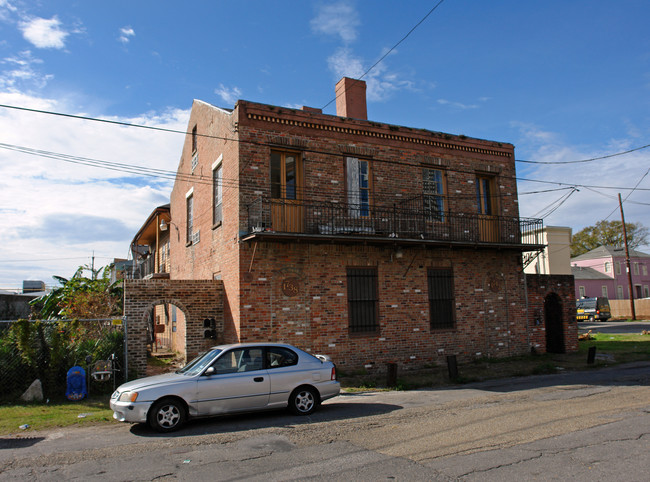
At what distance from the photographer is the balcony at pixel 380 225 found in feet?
44.8

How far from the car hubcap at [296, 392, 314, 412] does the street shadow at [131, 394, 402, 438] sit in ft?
0.47

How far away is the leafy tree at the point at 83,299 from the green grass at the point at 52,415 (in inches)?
291

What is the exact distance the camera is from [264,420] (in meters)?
8.54

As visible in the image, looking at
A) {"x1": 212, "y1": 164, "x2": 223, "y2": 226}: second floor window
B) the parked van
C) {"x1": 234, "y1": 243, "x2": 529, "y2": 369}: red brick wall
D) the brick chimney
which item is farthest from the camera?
the parked van

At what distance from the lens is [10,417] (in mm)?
9023

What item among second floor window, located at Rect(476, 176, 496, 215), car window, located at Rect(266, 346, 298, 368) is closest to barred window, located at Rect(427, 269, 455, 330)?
second floor window, located at Rect(476, 176, 496, 215)

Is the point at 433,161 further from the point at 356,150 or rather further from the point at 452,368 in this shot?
the point at 452,368

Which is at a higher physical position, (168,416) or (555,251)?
(555,251)

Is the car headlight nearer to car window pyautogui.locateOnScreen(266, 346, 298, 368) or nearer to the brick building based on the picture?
car window pyautogui.locateOnScreen(266, 346, 298, 368)

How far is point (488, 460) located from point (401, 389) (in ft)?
20.2

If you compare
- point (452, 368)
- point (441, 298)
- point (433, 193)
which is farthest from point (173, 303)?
point (433, 193)

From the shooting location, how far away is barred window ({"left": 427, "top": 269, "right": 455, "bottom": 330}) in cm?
1606

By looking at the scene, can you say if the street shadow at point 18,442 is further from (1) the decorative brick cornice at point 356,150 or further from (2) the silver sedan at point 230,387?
(1) the decorative brick cornice at point 356,150

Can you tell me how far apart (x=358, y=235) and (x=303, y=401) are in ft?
22.3
